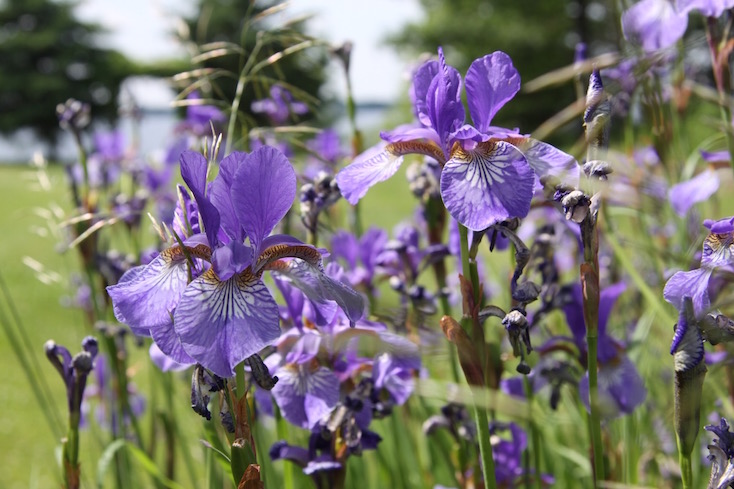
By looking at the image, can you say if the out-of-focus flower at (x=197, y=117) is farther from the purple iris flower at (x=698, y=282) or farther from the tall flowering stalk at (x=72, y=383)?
the purple iris flower at (x=698, y=282)

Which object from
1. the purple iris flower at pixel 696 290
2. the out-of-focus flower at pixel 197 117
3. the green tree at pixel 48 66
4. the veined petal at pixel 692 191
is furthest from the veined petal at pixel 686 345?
the green tree at pixel 48 66

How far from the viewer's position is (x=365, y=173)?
3.72 feet

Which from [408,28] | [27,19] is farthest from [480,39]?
[27,19]

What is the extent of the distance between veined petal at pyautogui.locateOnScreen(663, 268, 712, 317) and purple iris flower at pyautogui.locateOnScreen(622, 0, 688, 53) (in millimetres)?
690

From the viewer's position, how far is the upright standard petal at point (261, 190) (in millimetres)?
959

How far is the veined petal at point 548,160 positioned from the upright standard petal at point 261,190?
1.10ft

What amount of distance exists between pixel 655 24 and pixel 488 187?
0.88 metres

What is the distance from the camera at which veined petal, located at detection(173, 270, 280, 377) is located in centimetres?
86

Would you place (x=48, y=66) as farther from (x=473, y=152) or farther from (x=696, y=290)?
(x=696, y=290)

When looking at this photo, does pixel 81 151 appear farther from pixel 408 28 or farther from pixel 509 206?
pixel 408 28

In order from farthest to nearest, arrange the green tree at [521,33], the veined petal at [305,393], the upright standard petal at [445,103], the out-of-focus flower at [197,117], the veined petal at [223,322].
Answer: the green tree at [521,33] < the out-of-focus flower at [197,117] < the veined petal at [305,393] < the upright standard petal at [445,103] < the veined petal at [223,322]

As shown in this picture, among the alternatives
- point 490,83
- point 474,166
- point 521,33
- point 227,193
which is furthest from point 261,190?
point 521,33

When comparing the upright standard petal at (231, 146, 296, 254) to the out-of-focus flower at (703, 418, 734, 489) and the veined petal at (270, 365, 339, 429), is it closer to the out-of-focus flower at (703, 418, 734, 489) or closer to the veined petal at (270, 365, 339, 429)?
the veined petal at (270, 365, 339, 429)

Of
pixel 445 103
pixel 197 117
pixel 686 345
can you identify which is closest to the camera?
pixel 686 345
